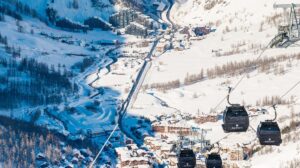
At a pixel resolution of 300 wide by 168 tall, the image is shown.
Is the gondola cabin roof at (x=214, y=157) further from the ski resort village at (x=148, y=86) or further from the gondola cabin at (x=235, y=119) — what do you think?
the gondola cabin at (x=235, y=119)

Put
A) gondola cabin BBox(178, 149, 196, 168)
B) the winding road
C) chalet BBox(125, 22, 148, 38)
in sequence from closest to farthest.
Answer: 1. gondola cabin BBox(178, 149, 196, 168)
2. the winding road
3. chalet BBox(125, 22, 148, 38)

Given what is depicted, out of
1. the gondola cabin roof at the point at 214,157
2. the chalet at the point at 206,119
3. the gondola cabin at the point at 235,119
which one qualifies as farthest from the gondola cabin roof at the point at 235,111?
the chalet at the point at 206,119

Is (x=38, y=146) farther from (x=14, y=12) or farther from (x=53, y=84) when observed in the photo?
Answer: (x=14, y=12)

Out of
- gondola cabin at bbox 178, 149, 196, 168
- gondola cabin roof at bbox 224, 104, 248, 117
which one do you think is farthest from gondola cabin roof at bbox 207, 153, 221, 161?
gondola cabin roof at bbox 224, 104, 248, 117

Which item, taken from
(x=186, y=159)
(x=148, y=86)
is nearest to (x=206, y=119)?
(x=148, y=86)

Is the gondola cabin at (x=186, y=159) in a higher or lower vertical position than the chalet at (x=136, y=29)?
lower

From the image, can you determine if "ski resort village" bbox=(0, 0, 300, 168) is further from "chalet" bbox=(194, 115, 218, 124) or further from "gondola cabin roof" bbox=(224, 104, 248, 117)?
"chalet" bbox=(194, 115, 218, 124)

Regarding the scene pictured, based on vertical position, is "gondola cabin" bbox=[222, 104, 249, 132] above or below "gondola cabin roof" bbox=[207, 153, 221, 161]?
above
